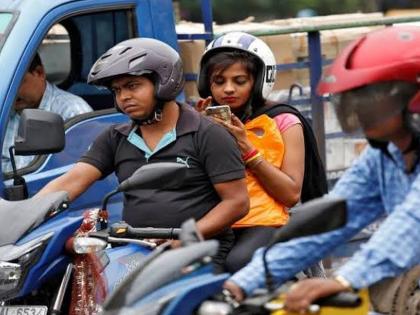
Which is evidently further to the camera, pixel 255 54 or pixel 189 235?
pixel 255 54

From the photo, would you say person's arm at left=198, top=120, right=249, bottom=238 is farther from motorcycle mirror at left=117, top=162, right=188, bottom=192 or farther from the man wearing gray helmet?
motorcycle mirror at left=117, top=162, right=188, bottom=192

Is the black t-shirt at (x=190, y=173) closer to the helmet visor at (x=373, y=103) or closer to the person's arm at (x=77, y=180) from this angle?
the person's arm at (x=77, y=180)

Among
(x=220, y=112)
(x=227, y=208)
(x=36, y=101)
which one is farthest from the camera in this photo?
(x=36, y=101)

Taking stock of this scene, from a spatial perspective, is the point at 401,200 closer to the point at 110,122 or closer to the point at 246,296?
the point at 246,296

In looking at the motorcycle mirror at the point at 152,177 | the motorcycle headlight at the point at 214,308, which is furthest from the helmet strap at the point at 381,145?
the motorcycle mirror at the point at 152,177

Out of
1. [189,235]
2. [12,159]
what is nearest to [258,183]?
[12,159]

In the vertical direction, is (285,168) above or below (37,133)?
below

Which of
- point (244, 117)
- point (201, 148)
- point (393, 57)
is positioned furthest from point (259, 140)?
point (393, 57)

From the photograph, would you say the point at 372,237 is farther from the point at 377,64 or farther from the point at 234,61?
the point at 234,61

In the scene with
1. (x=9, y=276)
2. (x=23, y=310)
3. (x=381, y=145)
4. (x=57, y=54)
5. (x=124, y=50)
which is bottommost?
(x=23, y=310)

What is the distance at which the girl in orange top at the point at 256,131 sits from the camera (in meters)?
5.37

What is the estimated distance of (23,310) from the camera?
4.63 meters

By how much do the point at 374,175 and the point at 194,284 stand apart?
81 cm

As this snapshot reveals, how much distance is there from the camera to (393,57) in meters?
3.39
